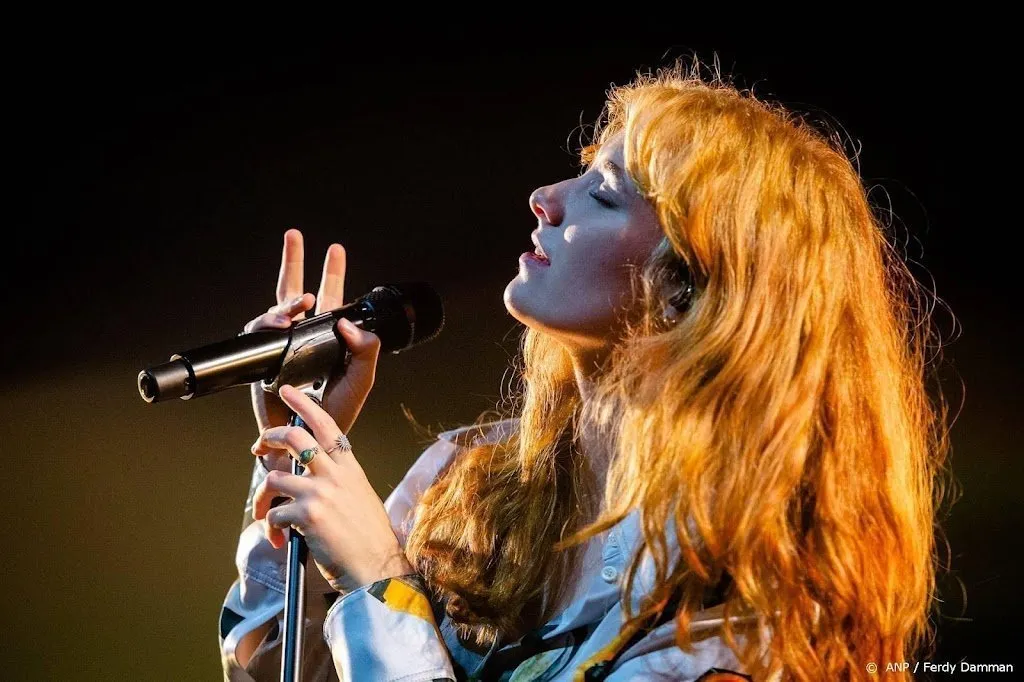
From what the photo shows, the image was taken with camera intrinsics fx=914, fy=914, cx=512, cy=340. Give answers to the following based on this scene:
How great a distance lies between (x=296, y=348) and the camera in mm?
1158

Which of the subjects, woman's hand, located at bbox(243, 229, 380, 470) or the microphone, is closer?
the microphone

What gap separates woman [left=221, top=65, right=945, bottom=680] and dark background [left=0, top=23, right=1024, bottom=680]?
0.68 meters

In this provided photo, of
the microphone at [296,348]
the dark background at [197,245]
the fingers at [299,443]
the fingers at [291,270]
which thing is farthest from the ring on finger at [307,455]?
the dark background at [197,245]

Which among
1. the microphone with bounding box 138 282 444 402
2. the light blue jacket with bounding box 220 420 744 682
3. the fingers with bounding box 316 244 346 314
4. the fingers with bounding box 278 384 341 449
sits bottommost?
the light blue jacket with bounding box 220 420 744 682

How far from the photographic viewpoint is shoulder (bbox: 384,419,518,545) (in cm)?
153

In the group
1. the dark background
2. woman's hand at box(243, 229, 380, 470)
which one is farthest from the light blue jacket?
the dark background

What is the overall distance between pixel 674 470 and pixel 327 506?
42cm

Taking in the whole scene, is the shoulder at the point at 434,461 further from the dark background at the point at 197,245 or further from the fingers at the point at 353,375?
the dark background at the point at 197,245

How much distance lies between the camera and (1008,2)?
160 cm

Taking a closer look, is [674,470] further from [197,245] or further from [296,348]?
[197,245]

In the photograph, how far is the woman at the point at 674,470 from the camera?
1.09m

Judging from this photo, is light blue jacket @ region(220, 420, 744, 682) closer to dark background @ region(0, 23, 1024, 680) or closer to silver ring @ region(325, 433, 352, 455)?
silver ring @ region(325, 433, 352, 455)

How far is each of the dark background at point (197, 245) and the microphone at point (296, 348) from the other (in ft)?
2.24

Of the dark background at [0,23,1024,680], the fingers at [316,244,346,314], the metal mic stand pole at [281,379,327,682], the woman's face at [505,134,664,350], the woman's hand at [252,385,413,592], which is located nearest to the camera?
the metal mic stand pole at [281,379,327,682]
